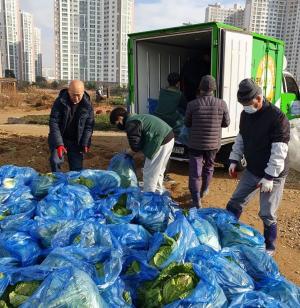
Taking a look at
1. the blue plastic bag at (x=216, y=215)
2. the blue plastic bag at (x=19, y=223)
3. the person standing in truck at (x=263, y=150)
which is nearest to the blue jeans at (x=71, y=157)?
the blue plastic bag at (x=19, y=223)

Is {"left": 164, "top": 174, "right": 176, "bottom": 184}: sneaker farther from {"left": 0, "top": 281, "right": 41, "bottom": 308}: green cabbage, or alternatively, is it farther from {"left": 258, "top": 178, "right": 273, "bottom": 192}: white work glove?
{"left": 0, "top": 281, "right": 41, "bottom": 308}: green cabbage

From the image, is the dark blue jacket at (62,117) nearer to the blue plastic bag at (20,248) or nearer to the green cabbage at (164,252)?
the blue plastic bag at (20,248)

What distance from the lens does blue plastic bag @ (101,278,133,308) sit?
2.08 m

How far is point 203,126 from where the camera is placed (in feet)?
14.5

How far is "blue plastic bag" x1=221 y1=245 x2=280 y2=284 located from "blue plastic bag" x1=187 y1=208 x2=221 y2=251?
0.18 m

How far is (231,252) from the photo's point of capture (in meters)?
2.62

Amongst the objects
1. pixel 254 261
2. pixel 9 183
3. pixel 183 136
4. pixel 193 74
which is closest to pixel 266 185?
pixel 254 261

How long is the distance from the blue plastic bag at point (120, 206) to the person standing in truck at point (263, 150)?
1.02 m

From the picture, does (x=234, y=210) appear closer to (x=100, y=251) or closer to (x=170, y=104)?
(x=100, y=251)

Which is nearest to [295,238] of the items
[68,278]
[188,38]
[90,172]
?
[90,172]

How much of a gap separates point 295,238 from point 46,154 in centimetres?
540

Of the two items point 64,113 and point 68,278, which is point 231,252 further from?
point 64,113

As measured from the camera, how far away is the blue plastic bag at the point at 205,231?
9.17 feet

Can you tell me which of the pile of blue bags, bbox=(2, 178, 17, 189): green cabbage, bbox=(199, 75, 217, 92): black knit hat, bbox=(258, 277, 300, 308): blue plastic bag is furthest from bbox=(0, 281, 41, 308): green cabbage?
bbox=(199, 75, 217, 92): black knit hat
